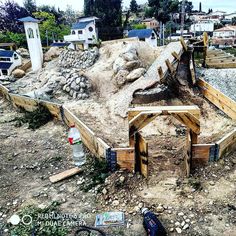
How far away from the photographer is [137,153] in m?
5.07

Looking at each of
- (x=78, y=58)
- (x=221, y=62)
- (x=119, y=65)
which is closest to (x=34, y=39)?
(x=78, y=58)

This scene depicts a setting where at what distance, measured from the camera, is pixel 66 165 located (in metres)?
5.96

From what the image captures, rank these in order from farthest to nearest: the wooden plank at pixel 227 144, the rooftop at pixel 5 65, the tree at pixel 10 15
Result: the tree at pixel 10 15
the rooftop at pixel 5 65
the wooden plank at pixel 227 144

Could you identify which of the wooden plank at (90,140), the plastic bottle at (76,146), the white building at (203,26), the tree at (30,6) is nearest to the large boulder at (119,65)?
the wooden plank at (90,140)

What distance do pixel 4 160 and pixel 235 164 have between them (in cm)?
553

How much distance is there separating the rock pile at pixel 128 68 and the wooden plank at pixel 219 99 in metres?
2.67

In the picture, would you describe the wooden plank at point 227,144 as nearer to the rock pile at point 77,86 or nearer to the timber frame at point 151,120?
the timber frame at point 151,120

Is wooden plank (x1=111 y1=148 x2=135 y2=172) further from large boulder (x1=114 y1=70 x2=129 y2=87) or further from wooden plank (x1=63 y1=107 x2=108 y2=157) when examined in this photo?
large boulder (x1=114 y1=70 x2=129 y2=87)

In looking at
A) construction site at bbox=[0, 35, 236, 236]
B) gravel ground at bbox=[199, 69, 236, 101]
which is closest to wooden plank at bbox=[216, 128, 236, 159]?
construction site at bbox=[0, 35, 236, 236]

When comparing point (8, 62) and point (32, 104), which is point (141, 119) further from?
point (8, 62)

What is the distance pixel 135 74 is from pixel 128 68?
0.94 m

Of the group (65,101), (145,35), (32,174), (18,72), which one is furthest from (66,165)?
(145,35)

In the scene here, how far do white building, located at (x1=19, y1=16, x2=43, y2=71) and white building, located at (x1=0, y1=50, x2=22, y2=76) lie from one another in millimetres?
3432

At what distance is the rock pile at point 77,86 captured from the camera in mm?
10740
